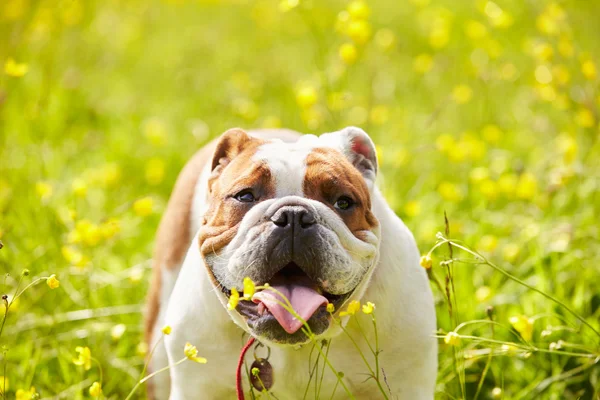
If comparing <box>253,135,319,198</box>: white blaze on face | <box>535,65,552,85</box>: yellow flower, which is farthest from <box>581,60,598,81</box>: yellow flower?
<box>253,135,319,198</box>: white blaze on face

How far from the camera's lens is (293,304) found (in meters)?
2.95

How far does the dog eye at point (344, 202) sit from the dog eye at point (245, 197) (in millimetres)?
304

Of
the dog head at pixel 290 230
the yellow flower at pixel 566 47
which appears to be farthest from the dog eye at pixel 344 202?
the yellow flower at pixel 566 47

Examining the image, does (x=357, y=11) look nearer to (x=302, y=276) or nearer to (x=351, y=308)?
(x=302, y=276)

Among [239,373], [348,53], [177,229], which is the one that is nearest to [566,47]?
[348,53]

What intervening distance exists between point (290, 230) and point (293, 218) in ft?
0.13

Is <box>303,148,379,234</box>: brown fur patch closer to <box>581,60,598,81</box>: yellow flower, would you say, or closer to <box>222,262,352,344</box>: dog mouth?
<box>222,262,352,344</box>: dog mouth

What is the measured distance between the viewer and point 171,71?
868cm

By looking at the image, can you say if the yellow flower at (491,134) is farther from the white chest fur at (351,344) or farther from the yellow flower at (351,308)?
the yellow flower at (351,308)

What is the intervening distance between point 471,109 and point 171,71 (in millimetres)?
3006

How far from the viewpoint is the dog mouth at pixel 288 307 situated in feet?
9.59

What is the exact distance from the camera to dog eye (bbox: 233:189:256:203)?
10.4 feet

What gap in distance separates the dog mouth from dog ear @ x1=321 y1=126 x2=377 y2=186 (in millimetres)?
549

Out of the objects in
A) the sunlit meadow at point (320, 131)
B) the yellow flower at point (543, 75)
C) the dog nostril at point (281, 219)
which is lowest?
the sunlit meadow at point (320, 131)
